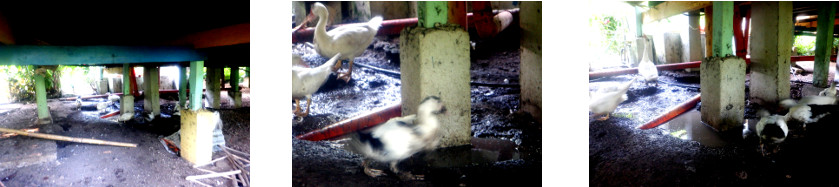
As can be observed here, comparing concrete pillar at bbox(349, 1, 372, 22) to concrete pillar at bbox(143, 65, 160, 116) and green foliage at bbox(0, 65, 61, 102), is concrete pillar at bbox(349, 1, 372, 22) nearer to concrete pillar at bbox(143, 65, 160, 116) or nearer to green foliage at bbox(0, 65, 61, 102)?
concrete pillar at bbox(143, 65, 160, 116)

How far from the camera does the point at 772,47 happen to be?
238 centimetres

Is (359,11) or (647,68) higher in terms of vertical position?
(359,11)

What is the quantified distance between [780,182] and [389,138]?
1408mm

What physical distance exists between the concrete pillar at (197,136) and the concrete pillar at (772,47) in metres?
2.91

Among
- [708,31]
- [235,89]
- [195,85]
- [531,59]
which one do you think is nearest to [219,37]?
[195,85]

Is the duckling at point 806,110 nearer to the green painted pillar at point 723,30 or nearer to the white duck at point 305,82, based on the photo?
the green painted pillar at point 723,30

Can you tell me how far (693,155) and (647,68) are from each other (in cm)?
90

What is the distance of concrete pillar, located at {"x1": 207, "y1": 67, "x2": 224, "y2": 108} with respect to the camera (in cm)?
334

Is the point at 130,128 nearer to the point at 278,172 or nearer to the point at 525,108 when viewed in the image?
the point at 278,172

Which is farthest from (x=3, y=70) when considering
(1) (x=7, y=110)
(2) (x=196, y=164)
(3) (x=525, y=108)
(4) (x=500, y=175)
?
(3) (x=525, y=108)

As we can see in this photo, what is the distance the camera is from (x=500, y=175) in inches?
64.8

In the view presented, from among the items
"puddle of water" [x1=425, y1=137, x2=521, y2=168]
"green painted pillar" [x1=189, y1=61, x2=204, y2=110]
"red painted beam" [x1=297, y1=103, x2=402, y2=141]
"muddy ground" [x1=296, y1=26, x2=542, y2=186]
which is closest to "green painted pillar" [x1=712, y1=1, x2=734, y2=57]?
"muddy ground" [x1=296, y1=26, x2=542, y2=186]

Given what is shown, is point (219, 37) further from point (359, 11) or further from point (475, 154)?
point (359, 11)

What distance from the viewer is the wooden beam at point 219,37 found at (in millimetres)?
2307
